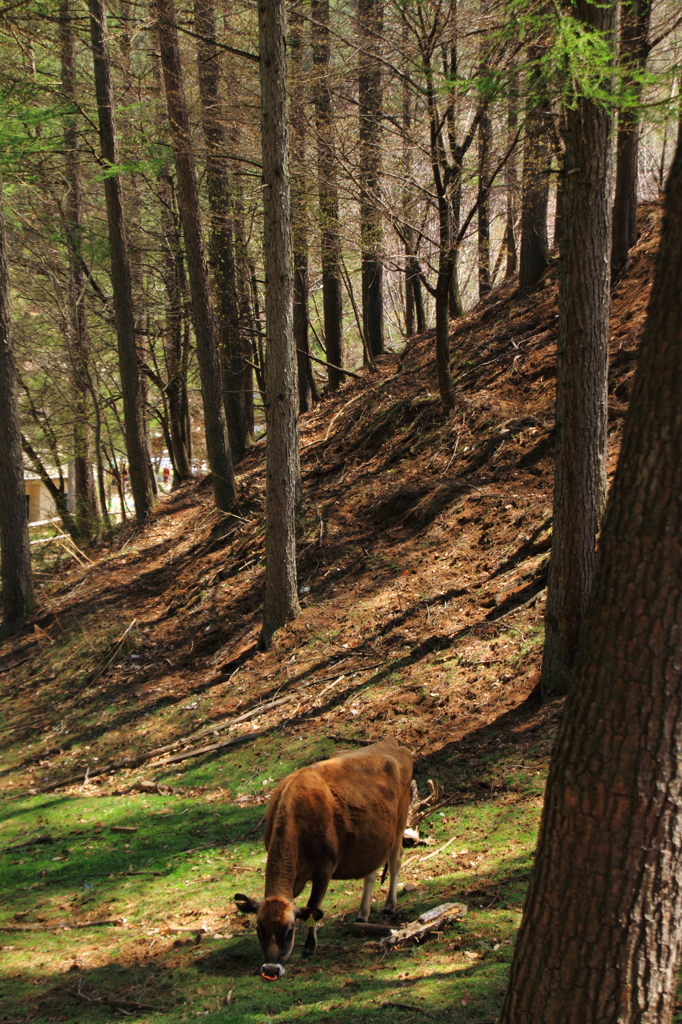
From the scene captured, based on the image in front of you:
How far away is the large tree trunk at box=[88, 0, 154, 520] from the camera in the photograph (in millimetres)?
18469

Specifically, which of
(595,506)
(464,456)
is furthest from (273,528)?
(595,506)

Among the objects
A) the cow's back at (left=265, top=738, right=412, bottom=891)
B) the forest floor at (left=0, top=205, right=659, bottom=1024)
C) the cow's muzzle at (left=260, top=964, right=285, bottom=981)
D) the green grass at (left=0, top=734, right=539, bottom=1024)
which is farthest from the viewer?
the forest floor at (left=0, top=205, right=659, bottom=1024)

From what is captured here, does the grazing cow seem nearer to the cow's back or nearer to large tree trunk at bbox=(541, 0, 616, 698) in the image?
the cow's back

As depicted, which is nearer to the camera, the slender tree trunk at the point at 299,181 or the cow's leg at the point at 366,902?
the cow's leg at the point at 366,902

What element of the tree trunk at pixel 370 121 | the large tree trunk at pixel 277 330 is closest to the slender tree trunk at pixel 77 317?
the tree trunk at pixel 370 121

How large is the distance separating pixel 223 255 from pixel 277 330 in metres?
9.18

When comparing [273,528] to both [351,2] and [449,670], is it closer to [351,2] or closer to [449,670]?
[449,670]

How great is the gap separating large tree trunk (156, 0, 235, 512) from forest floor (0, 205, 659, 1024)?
3.76 feet

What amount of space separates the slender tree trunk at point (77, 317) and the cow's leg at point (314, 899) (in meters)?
19.6

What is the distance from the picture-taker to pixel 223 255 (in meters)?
19.9

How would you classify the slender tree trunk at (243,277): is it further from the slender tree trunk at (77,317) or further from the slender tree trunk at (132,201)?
the slender tree trunk at (77,317)

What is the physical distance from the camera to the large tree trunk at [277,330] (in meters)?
11.3

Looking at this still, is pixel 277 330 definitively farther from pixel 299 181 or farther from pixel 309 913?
pixel 309 913

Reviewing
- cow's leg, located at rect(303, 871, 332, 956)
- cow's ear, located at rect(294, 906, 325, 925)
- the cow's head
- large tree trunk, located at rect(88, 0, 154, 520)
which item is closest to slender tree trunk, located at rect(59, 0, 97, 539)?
large tree trunk, located at rect(88, 0, 154, 520)
